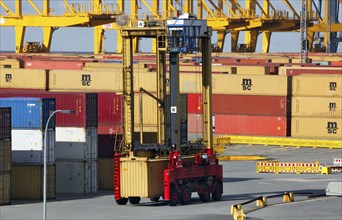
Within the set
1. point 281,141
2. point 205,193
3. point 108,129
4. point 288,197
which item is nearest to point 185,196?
point 205,193

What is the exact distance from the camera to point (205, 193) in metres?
54.5

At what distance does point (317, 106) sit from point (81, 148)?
36634mm

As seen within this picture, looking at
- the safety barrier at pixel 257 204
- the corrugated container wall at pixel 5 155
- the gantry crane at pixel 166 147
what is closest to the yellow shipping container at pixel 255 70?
the safety barrier at pixel 257 204

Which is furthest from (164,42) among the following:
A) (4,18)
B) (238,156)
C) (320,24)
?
(320,24)

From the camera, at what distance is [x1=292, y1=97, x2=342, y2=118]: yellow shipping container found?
89.6 metres

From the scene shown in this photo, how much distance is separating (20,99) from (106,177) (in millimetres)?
7284

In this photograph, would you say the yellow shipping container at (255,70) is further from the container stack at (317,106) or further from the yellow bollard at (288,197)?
the yellow bollard at (288,197)

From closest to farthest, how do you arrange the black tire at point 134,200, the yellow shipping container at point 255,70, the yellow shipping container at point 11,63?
the black tire at point 134,200 → the yellow shipping container at point 255,70 → the yellow shipping container at point 11,63

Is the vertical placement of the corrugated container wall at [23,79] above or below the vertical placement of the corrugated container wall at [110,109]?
above

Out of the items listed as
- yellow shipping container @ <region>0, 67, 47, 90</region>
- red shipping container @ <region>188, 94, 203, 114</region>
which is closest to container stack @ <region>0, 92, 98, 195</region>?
red shipping container @ <region>188, 94, 203, 114</region>

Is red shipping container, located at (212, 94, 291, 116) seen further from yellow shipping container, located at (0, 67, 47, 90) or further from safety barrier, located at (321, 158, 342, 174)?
safety barrier, located at (321, 158, 342, 174)

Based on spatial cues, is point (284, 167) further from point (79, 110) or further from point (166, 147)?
point (166, 147)

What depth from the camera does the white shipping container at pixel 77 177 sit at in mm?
57094

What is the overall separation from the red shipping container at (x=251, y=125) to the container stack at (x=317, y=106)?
1028 millimetres
